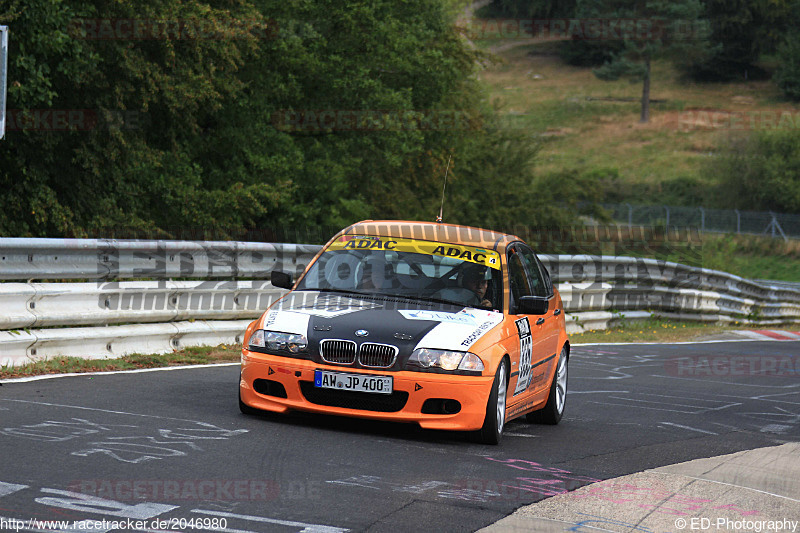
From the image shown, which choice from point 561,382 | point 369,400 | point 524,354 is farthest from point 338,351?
point 561,382

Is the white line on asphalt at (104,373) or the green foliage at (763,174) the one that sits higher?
the green foliage at (763,174)

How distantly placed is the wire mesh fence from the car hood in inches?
2356

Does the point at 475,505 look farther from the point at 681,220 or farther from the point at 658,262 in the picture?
the point at 681,220

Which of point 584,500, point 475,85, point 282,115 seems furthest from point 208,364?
point 475,85

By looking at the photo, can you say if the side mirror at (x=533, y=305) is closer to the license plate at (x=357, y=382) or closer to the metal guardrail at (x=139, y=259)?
the license plate at (x=357, y=382)

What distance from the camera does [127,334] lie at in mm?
10828

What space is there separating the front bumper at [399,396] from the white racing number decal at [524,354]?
2.76 feet

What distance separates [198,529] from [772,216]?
6680cm

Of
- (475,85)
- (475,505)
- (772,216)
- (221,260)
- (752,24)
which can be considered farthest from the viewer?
(752,24)

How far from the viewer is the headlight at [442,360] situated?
25.0 feet

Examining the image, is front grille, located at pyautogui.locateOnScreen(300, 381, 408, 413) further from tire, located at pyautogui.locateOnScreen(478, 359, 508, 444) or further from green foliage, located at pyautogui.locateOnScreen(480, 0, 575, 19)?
green foliage, located at pyautogui.locateOnScreen(480, 0, 575, 19)

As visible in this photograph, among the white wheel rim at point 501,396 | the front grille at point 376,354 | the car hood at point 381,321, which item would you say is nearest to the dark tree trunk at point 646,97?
the car hood at point 381,321

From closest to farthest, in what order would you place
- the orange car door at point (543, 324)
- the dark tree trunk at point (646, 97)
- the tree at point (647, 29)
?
the orange car door at point (543, 324)
the tree at point (647, 29)
the dark tree trunk at point (646, 97)

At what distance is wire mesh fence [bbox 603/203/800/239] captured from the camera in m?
67.1
